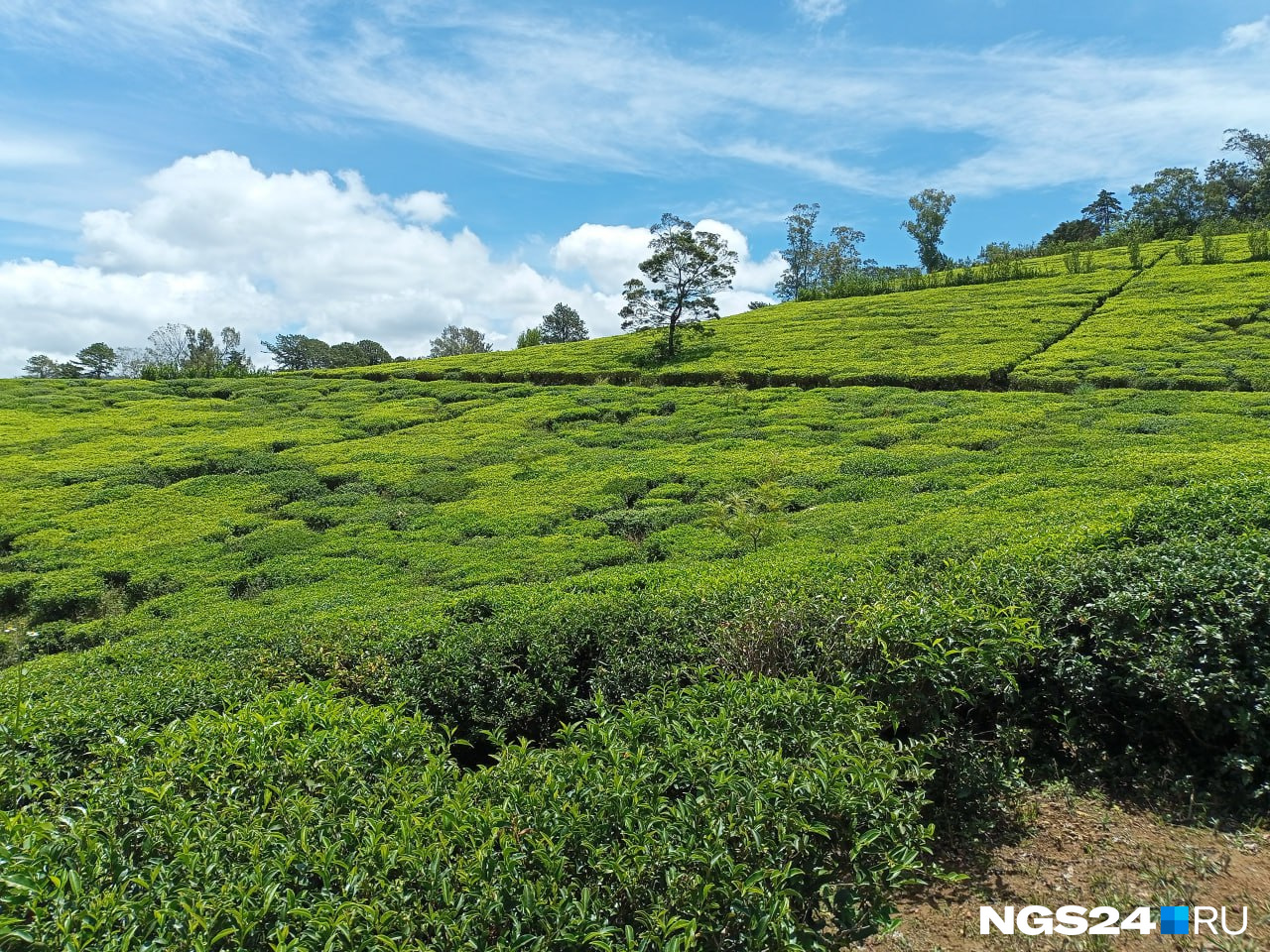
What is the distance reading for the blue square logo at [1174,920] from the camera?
11.5 feet

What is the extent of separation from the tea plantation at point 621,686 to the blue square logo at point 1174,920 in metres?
0.93

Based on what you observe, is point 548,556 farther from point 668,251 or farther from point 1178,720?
point 668,251

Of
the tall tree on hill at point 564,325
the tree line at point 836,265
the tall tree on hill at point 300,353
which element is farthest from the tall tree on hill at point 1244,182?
the tall tree on hill at point 300,353

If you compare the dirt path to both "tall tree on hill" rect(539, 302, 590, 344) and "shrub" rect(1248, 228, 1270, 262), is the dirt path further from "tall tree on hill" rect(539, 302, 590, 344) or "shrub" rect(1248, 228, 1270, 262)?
"tall tree on hill" rect(539, 302, 590, 344)

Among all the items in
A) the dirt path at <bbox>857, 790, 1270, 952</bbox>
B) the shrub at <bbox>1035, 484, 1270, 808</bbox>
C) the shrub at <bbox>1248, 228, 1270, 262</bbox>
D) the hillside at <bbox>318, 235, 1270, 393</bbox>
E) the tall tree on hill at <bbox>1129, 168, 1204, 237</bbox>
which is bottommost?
the dirt path at <bbox>857, 790, 1270, 952</bbox>

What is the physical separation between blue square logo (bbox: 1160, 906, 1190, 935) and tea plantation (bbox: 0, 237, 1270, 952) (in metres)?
0.93

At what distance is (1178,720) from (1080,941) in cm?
209

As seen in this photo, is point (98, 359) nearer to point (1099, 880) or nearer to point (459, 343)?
point (459, 343)

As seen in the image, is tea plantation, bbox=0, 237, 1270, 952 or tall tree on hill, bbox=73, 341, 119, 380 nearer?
tea plantation, bbox=0, 237, 1270, 952

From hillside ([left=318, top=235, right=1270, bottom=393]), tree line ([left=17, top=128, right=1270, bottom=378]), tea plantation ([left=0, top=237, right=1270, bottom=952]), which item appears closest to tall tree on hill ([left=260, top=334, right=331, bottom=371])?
tree line ([left=17, top=128, right=1270, bottom=378])

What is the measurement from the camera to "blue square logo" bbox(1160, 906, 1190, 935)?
3.52 metres

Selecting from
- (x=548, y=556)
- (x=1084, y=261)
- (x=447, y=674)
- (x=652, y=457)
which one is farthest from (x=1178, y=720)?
(x=1084, y=261)

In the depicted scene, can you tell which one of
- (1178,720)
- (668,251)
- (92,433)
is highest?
(668,251)

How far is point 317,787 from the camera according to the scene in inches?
142
